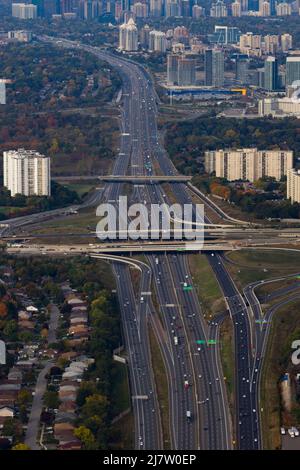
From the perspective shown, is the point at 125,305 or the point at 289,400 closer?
the point at 289,400

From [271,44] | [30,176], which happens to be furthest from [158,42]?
[30,176]

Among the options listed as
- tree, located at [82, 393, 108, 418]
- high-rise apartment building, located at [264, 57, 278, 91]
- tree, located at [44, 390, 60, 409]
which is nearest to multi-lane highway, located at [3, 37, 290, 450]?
tree, located at [82, 393, 108, 418]

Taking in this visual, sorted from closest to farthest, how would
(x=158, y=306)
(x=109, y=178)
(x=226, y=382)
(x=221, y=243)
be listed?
(x=226, y=382) → (x=158, y=306) → (x=221, y=243) → (x=109, y=178)

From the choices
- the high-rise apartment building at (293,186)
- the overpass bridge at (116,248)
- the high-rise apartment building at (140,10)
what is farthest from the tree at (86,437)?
the high-rise apartment building at (140,10)
